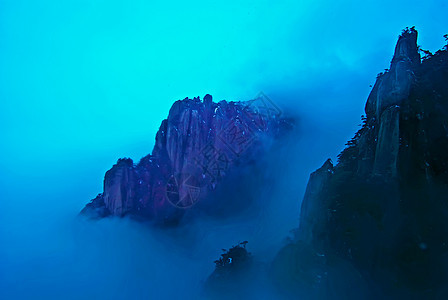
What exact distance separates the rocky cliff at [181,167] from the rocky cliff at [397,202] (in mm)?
17848

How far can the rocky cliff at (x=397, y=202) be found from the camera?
11.6 meters

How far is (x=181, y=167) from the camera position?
30.8 metres

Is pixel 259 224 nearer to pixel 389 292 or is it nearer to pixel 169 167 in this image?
pixel 169 167

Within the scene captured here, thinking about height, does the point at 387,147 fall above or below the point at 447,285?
above

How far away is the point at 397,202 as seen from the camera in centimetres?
1234

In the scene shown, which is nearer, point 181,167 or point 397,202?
point 397,202

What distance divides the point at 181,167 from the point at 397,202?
22.5 meters

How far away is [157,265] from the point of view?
27.6m

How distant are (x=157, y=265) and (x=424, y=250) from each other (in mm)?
23538

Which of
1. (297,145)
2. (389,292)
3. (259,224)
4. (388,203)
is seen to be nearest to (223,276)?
(259,224)

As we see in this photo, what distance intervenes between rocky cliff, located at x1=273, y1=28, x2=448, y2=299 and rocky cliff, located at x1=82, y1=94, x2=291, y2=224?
1785cm

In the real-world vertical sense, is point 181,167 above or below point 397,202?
above

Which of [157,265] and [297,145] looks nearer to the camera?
[157,265]

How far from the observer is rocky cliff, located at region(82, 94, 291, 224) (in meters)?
30.8
